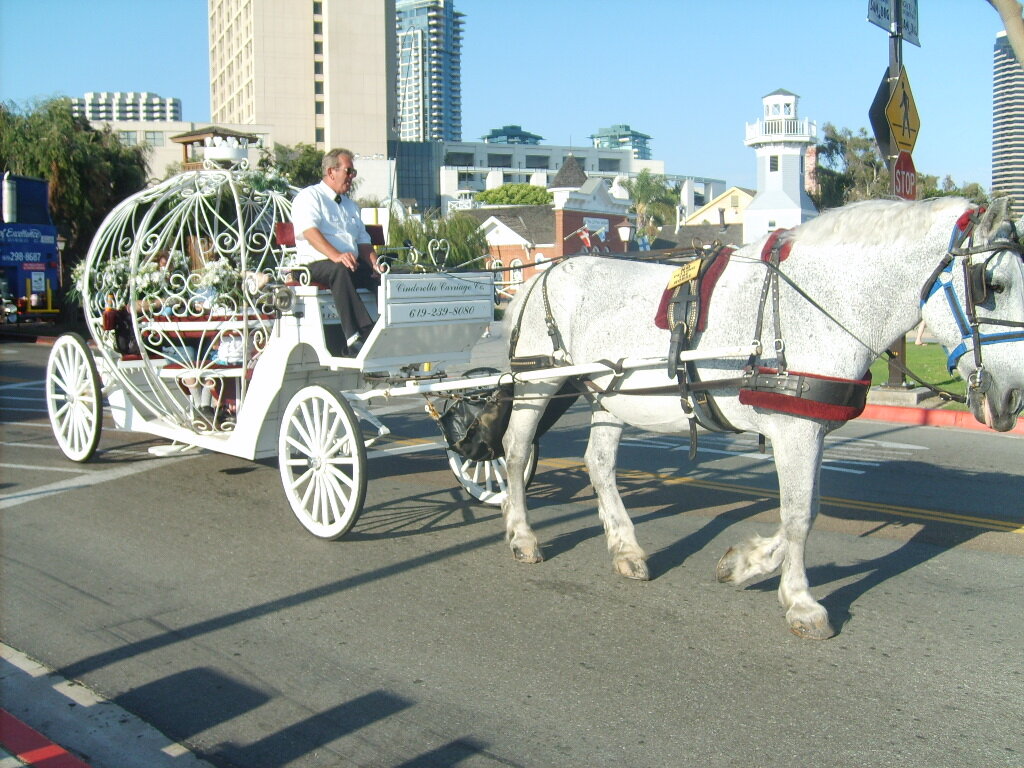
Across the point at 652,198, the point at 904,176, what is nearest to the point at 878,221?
the point at 904,176

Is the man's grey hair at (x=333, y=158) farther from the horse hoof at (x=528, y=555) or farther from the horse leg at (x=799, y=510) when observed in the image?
the horse leg at (x=799, y=510)

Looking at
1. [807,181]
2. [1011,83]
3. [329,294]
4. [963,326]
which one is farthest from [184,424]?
[1011,83]

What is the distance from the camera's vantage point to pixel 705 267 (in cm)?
527

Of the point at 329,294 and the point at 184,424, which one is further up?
the point at 329,294

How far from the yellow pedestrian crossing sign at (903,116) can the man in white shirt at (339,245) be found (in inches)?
318

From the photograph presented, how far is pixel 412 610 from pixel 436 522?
1.87m

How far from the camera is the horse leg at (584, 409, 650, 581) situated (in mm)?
5859

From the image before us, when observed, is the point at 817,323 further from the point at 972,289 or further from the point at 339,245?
the point at 339,245

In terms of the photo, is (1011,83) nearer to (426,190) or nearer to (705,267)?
(426,190)

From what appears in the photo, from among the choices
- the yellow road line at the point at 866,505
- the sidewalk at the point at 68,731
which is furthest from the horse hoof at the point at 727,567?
the sidewalk at the point at 68,731

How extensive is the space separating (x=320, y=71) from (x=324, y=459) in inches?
4448

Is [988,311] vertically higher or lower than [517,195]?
lower

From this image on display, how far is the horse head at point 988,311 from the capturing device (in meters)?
4.40

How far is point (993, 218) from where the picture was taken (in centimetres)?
440
